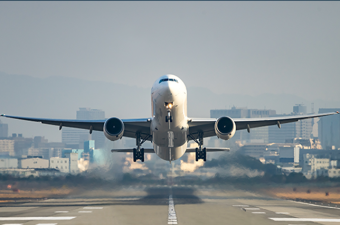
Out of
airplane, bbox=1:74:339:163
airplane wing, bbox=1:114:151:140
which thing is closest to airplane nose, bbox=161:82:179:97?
airplane, bbox=1:74:339:163

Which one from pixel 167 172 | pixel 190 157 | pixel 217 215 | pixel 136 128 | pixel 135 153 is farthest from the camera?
pixel 190 157

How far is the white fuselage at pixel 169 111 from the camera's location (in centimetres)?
2697

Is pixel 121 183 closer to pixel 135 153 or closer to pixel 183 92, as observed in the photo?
pixel 135 153

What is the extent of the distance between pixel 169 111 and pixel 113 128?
4963 mm

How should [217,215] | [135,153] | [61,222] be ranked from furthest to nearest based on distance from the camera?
[135,153], [217,215], [61,222]

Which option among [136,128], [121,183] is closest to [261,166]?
[121,183]

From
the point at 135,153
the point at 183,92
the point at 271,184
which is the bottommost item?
the point at 271,184

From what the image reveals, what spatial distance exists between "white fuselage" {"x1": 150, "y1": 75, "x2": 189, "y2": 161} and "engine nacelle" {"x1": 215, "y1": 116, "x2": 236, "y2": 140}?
242 centimetres

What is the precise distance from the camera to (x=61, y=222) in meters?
22.4

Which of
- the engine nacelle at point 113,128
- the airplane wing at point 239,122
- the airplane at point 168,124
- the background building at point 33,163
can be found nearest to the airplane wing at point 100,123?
the airplane at point 168,124

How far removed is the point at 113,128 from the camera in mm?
30125

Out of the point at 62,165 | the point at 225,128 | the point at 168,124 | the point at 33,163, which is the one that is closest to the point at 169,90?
the point at 168,124

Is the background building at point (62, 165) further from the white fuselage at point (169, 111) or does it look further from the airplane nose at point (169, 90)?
the airplane nose at point (169, 90)

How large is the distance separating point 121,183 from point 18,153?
1820 cm
